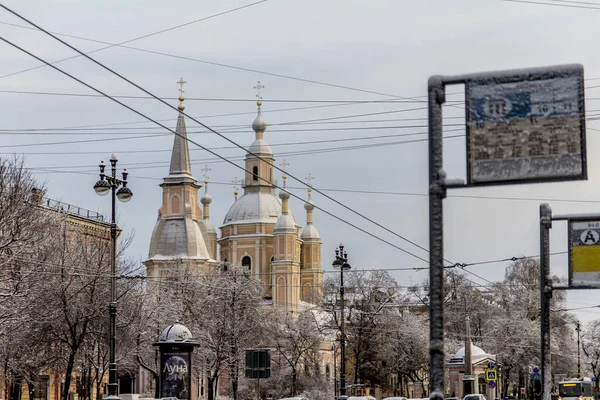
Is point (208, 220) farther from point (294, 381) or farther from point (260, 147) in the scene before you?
point (294, 381)

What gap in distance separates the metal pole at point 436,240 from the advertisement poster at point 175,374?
25.9 meters

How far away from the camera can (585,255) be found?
2153cm

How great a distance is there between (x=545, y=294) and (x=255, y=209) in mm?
113361

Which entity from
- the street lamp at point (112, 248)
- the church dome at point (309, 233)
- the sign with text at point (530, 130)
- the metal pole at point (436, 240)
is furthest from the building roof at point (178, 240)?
the sign with text at point (530, 130)

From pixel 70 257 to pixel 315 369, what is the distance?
4448cm

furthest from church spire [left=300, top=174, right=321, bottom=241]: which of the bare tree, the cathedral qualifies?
the bare tree

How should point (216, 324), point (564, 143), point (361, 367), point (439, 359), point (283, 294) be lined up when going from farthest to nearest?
point (283, 294), point (361, 367), point (216, 324), point (439, 359), point (564, 143)

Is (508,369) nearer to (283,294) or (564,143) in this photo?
(283,294)

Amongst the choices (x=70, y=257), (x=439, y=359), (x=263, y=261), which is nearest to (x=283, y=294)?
(x=263, y=261)

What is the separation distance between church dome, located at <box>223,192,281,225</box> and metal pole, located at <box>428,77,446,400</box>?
410 ft

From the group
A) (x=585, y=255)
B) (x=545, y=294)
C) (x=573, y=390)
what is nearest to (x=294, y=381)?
(x=573, y=390)

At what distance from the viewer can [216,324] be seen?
75.5 meters

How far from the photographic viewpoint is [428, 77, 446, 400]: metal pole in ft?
40.3

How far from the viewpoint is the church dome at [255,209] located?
13825 cm
